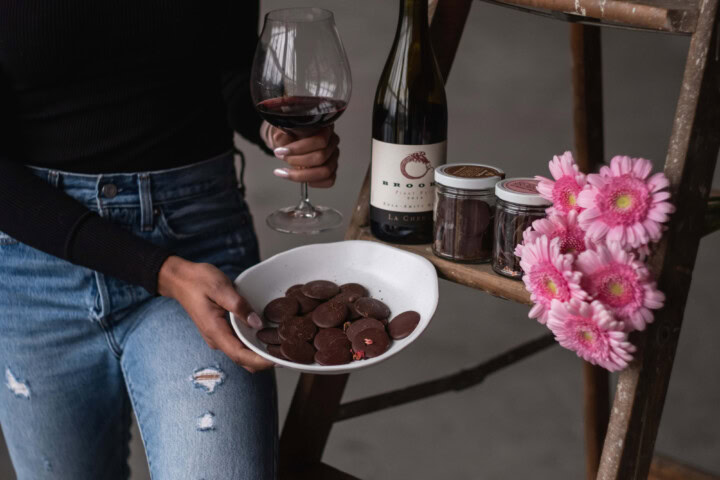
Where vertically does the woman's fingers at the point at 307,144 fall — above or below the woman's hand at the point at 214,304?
above

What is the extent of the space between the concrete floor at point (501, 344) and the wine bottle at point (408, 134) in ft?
3.81

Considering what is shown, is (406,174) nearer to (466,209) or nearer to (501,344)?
(466,209)

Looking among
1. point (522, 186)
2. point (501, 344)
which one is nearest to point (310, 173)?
point (522, 186)

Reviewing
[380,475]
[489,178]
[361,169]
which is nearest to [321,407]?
[489,178]

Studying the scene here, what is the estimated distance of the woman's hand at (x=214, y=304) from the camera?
2.73 ft

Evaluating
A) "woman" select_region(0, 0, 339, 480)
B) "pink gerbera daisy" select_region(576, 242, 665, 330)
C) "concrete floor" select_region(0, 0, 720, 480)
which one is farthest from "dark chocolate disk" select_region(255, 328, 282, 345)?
"concrete floor" select_region(0, 0, 720, 480)

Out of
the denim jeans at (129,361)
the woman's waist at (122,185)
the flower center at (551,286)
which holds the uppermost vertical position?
the flower center at (551,286)

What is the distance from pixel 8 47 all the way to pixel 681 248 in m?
0.83

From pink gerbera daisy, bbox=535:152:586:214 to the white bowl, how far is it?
7.0 inches

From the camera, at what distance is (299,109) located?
915 millimetres

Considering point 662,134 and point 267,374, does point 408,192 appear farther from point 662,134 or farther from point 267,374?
point 662,134

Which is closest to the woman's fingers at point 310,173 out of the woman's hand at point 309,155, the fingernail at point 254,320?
the woman's hand at point 309,155

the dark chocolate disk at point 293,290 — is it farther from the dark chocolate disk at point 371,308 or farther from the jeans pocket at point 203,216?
the jeans pocket at point 203,216

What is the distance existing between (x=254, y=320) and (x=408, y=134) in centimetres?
28
